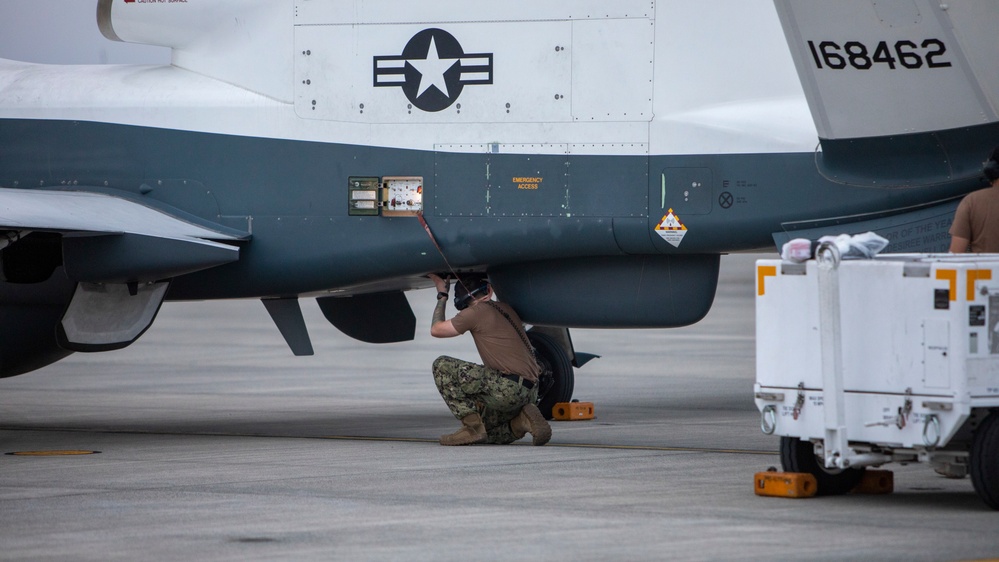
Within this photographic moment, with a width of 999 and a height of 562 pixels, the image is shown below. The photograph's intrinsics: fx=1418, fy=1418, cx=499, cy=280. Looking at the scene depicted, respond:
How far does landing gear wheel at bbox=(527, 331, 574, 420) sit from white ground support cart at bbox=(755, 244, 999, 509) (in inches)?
205

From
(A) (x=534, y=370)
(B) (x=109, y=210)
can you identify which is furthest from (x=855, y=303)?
(B) (x=109, y=210)

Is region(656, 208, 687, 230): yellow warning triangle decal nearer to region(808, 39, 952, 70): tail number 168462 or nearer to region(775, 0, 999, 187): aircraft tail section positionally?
region(775, 0, 999, 187): aircraft tail section

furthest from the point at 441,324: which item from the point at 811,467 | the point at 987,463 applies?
the point at 987,463

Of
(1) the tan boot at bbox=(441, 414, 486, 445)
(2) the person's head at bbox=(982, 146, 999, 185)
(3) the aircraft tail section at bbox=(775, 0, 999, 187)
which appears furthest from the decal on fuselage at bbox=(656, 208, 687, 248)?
(2) the person's head at bbox=(982, 146, 999, 185)

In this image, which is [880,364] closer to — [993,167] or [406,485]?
[993,167]

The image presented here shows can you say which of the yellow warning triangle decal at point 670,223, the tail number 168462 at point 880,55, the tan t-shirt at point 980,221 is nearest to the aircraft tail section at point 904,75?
the tail number 168462 at point 880,55

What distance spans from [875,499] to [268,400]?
8.85 meters

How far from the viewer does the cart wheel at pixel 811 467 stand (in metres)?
8.12

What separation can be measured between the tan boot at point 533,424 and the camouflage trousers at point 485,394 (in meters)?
0.05

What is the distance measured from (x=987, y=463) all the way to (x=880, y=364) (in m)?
0.74

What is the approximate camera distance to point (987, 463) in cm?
736

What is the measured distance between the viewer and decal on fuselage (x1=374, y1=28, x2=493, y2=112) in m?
11.3

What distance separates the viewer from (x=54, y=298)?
40.4ft

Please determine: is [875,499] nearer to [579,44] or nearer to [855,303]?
[855,303]
